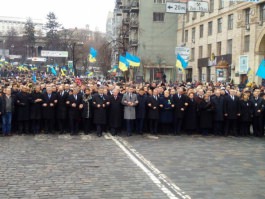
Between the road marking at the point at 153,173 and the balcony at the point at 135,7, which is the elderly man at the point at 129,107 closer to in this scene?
the road marking at the point at 153,173

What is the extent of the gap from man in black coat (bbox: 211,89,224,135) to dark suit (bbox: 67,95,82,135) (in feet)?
16.5

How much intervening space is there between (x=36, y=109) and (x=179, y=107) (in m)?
5.24

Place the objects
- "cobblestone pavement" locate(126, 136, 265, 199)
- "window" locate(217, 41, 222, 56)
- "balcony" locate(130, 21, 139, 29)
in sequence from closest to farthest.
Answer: "cobblestone pavement" locate(126, 136, 265, 199)
"window" locate(217, 41, 222, 56)
"balcony" locate(130, 21, 139, 29)

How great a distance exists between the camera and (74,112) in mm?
14773

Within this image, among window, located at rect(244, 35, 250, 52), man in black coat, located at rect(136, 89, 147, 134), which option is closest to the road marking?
man in black coat, located at rect(136, 89, 147, 134)

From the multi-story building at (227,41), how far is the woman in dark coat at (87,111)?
1787 cm

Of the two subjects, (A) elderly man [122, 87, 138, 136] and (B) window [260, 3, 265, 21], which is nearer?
(A) elderly man [122, 87, 138, 136]

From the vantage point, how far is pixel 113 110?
14883mm

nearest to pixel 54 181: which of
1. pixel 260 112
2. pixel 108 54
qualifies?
pixel 260 112

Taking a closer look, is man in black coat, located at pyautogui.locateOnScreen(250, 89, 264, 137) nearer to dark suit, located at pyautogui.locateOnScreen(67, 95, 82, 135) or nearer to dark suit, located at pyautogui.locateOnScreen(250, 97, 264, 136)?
dark suit, located at pyautogui.locateOnScreen(250, 97, 264, 136)

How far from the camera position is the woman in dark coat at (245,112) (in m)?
15.3

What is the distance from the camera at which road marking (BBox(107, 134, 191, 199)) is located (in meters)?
7.48

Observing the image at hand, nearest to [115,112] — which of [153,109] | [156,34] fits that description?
[153,109]

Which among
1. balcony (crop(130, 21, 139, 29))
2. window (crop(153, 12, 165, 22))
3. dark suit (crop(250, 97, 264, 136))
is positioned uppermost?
window (crop(153, 12, 165, 22))
